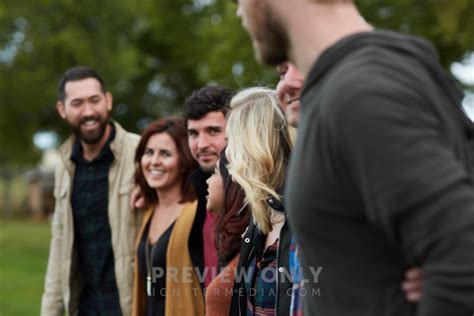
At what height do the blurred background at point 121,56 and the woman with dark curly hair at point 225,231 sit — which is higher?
the blurred background at point 121,56

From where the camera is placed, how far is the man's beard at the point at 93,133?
6.00 meters

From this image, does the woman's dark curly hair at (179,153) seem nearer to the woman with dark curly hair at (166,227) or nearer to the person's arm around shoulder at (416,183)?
the woman with dark curly hair at (166,227)

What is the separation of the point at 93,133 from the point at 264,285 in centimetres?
284

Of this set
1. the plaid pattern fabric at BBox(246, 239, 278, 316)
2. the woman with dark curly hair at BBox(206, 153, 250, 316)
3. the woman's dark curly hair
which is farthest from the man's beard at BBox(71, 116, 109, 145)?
the plaid pattern fabric at BBox(246, 239, 278, 316)

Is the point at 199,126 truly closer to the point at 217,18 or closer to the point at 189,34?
the point at 217,18

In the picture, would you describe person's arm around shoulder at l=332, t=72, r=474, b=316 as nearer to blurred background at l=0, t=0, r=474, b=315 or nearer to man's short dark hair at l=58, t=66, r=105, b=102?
man's short dark hair at l=58, t=66, r=105, b=102

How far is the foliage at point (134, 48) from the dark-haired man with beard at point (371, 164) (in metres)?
13.1

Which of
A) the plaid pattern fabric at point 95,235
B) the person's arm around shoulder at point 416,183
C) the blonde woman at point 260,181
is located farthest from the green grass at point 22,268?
the person's arm around shoulder at point 416,183

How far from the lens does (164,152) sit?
550 centimetres

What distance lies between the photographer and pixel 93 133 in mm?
6023

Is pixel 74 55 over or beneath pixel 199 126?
over

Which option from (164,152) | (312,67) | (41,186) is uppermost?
(41,186)

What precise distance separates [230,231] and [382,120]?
2.46 m


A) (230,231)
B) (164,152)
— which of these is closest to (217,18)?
(164,152)
